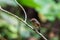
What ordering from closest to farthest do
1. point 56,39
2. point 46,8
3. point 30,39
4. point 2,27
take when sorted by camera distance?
point 2,27, point 46,8, point 56,39, point 30,39

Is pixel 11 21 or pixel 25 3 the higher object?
pixel 25 3

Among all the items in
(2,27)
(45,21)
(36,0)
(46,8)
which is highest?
(45,21)

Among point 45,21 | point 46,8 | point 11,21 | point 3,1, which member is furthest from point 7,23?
point 45,21

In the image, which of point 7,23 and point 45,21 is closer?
point 7,23

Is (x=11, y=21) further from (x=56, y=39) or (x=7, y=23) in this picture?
(x=56, y=39)

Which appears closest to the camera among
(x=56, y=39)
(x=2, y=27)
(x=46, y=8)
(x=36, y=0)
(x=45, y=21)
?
(x=2, y=27)

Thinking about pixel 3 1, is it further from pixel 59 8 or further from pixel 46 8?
pixel 59 8
